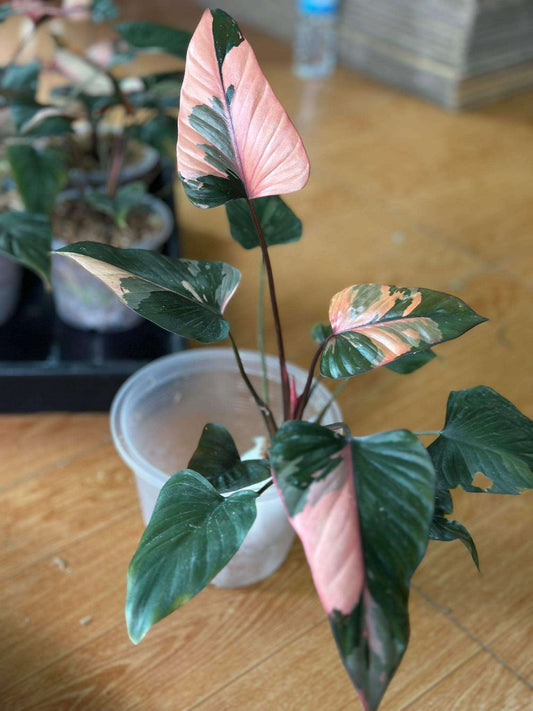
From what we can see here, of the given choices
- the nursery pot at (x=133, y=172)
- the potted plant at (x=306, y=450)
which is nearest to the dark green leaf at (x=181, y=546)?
the potted plant at (x=306, y=450)

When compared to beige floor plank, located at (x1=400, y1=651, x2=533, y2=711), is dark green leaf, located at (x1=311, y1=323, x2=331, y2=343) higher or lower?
higher

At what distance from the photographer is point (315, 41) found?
2.31m

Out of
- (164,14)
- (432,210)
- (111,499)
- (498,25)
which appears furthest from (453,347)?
(164,14)

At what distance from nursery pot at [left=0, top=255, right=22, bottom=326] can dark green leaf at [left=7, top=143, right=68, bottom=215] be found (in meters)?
0.15

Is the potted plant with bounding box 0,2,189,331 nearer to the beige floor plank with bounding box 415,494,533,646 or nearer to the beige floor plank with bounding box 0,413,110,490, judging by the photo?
the beige floor plank with bounding box 0,413,110,490

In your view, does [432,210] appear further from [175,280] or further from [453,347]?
[175,280]

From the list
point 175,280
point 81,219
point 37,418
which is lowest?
point 37,418

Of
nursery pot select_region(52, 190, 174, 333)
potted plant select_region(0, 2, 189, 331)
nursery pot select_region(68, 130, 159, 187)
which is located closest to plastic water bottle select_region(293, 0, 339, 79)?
nursery pot select_region(68, 130, 159, 187)

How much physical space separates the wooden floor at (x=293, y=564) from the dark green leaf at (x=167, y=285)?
0.36m

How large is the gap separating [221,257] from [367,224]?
0.33 meters

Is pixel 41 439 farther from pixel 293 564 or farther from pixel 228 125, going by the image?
pixel 228 125

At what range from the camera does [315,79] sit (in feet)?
7.38

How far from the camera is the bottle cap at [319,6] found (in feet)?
7.32

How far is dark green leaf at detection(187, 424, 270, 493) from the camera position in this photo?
70cm
